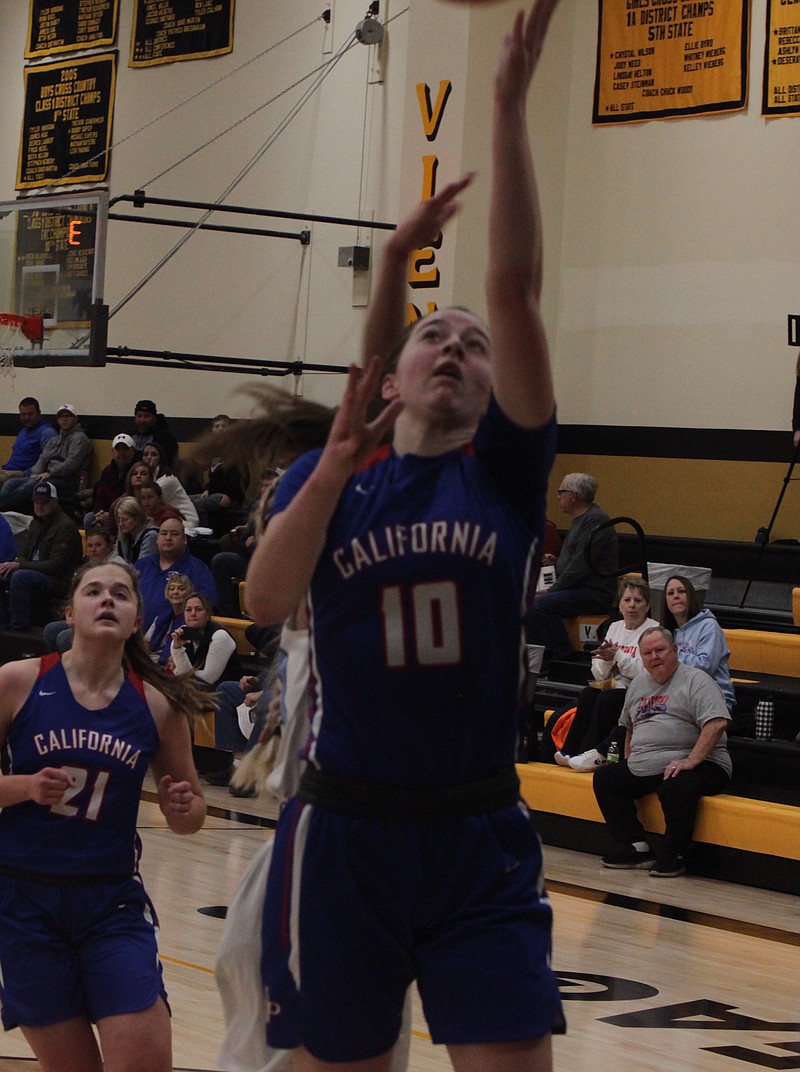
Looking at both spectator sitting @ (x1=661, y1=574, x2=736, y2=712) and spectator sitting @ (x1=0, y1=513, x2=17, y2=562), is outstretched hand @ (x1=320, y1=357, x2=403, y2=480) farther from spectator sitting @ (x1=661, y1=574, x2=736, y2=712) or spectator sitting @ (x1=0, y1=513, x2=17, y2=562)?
spectator sitting @ (x1=0, y1=513, x2=17, y2=562)

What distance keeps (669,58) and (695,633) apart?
18.1 feet

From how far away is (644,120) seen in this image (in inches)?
452

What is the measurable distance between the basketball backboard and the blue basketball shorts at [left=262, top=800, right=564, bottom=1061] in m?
9.31

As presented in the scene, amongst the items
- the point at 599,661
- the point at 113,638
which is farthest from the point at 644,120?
the point at 113,638

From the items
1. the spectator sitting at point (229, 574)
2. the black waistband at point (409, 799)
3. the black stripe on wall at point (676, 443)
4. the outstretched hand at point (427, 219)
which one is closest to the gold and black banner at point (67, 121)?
the black stripe on wall at point (676, 443)

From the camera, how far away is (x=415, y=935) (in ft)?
6.77

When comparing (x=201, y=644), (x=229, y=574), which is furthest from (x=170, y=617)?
(x=229, y=574)

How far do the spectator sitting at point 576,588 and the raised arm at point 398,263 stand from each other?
22.6 ft

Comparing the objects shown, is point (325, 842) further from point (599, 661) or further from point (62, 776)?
point (599, 661)

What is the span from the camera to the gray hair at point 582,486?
946 cm

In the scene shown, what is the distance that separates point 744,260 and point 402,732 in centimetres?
957

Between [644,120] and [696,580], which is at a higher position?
[644,120]

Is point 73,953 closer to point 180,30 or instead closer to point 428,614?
point 428,614

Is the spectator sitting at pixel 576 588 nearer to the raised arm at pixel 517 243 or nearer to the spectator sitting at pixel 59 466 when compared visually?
the spectator sitting at pixel 59 466
